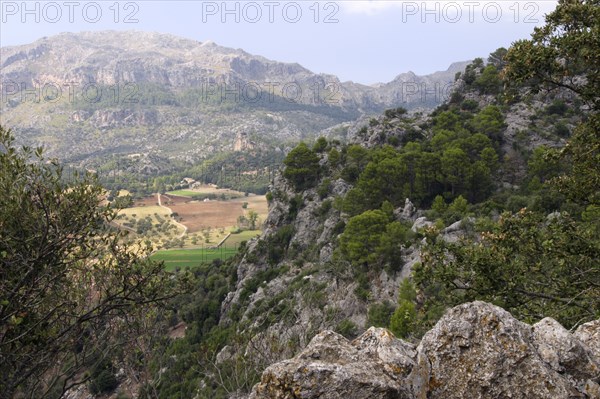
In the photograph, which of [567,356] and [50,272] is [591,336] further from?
[50,272]

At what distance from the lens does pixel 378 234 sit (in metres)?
34.0

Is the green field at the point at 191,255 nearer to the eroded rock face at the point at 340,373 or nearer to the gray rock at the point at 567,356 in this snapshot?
the eroded rock face at the point at 340,373

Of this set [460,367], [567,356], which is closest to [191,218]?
[460,367]

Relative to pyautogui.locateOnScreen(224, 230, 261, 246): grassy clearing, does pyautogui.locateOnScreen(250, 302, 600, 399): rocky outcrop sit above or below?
above

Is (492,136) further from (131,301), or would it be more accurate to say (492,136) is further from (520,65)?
(131,301)

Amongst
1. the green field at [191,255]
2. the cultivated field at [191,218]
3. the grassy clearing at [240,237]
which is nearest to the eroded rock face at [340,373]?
the green field at [191,255]

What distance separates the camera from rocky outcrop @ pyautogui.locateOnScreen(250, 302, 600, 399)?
16.7 feet

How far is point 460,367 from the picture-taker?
5.34 m

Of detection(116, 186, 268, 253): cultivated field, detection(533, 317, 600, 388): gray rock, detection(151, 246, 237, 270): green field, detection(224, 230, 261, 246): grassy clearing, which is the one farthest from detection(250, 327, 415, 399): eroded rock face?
detection(224, 230, 261, 246): grassy clearing

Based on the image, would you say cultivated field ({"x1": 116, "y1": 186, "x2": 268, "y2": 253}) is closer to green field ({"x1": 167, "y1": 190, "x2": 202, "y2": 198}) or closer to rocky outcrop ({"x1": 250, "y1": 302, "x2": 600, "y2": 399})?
green field ({"x1": 167, "y1": 190, "x2": 202, "y2": 198})

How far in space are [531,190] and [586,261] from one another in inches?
1094

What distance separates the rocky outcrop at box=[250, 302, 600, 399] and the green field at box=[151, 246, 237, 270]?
90736mm

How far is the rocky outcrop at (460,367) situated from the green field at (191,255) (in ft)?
298

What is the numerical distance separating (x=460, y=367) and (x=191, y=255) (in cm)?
10627
